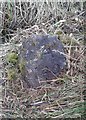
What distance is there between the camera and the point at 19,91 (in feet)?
8.89

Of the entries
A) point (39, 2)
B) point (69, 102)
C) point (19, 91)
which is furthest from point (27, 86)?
point (39, 2)

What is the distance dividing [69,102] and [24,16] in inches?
19.3

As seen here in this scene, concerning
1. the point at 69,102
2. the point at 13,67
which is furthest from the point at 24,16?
the point at 69,102

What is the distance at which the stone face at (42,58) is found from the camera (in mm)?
2695

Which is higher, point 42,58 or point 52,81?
point 42,58

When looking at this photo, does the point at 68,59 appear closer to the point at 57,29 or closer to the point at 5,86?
the point at 57,29

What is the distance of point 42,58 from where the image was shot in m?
2.70

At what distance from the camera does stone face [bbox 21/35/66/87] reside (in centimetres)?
270

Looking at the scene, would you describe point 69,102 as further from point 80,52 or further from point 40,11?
point 40,11

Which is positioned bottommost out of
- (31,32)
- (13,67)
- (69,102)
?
(69,102)

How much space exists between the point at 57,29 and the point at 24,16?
0.18 metres

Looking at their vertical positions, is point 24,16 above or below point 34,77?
above

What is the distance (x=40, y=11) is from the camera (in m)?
2.73

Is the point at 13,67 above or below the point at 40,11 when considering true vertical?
below
